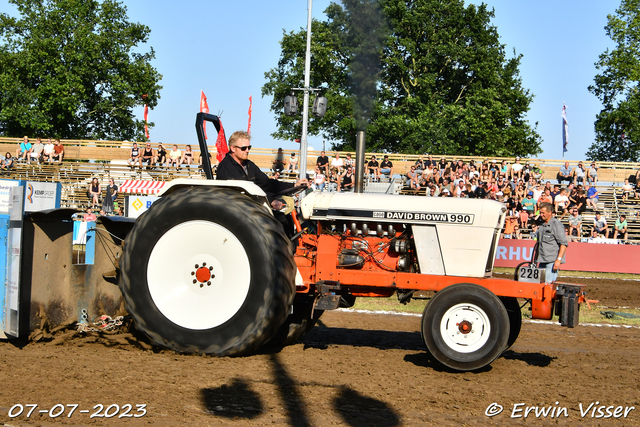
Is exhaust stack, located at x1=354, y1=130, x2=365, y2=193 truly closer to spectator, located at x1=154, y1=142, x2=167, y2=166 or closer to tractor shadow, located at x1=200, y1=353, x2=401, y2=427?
tractor shadow, located at x1=200, y1=353, x2=401, y2=427

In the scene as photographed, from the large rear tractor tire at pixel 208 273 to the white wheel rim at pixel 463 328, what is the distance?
126cm

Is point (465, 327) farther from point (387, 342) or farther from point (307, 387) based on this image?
point (387, 342)

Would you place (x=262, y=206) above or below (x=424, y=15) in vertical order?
below

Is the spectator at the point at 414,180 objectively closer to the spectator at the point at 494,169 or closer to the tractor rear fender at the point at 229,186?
the spectator at the point at 494,169

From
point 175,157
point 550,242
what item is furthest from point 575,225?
point 175,157

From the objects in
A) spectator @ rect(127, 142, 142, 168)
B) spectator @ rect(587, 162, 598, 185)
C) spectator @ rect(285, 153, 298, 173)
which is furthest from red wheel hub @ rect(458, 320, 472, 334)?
spectator @ rect(127, 142, 142, 168)

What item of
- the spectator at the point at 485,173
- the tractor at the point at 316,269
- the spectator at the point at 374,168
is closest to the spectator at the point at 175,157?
the spectator at the point at 374,168

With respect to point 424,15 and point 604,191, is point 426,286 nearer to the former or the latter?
point 604,191

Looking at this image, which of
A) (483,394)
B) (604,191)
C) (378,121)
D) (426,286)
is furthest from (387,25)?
(378,121)

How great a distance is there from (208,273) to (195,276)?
4.7 inches

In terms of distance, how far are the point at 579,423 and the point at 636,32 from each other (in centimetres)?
3734

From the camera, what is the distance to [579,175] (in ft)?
69.9

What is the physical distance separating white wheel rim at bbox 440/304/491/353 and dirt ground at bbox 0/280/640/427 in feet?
0.80

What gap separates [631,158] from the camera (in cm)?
3606
